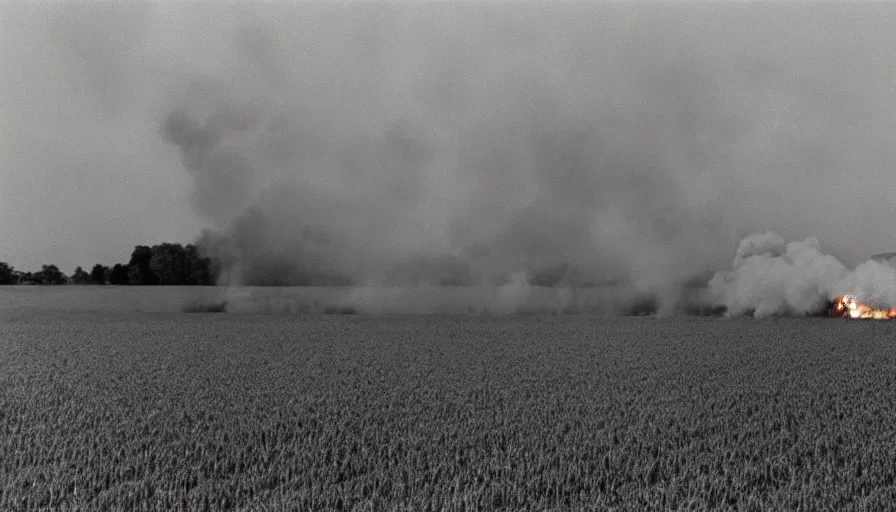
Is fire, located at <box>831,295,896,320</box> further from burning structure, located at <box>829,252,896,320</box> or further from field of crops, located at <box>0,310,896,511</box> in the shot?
field of crops, located at <box>0,310,896,511</box>

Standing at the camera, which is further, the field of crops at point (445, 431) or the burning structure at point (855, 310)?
the burning structure at point (855, 310)

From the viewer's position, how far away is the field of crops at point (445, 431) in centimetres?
915

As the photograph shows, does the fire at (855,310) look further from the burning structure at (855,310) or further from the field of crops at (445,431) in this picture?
the field of crops at (445,431)

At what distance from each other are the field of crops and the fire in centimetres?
3662

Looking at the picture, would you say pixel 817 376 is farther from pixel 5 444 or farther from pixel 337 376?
pixel 5 444

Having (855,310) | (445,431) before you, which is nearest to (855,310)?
(855,310)

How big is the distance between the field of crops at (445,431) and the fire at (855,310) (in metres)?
36.6

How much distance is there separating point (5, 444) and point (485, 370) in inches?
579

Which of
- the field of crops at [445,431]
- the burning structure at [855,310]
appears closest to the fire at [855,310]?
the burning structure at [855,310]

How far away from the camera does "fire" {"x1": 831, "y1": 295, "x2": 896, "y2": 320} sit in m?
59.5

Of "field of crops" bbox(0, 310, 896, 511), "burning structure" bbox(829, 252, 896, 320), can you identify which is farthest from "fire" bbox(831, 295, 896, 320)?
"field of crops" bbox(0, 310, 896, 511)

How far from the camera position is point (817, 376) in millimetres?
22469

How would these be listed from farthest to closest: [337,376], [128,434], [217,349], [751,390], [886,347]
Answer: [886,347]
[217,349]
[337,376]
[751,390]
[128,434]

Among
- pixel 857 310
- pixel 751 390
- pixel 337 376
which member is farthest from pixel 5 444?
pixel 857 310
